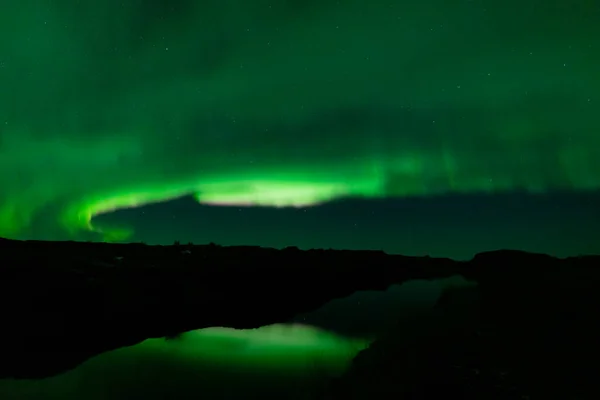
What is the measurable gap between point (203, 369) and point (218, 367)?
616 millimetres

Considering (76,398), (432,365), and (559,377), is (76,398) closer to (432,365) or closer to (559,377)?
(432,365)

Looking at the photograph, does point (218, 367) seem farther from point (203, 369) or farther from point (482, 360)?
point (482, 360)

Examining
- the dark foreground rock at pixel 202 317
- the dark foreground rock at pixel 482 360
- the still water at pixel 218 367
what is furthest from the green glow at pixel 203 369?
the dark foreground rock at pixel 482 360

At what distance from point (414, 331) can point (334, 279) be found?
1402 inches

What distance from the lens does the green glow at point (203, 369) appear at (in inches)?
478

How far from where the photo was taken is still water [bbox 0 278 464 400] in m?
12.0

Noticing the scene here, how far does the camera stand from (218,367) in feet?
50.4

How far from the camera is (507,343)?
17.8 metres

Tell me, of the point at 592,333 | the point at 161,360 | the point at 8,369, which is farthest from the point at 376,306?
the point at 8,369

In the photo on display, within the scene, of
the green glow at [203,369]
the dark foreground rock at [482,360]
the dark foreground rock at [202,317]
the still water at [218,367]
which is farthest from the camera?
the dark foreground rock at [202,317]

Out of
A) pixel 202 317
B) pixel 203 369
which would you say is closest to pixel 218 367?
pixel 203 369

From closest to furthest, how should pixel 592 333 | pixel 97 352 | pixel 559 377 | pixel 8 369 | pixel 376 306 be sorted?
pixel 559 377 < pixel 8 369 < pixel 97 352 < pixel 592 333 < pixel 376 306

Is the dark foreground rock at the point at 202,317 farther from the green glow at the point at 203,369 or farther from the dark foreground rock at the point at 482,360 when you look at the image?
the green glow at the point at 203,369

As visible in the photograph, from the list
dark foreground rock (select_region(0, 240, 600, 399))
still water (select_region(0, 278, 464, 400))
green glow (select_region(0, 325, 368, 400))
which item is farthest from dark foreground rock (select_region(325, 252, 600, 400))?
green glow (select_region(0, 325, 368, 400))
